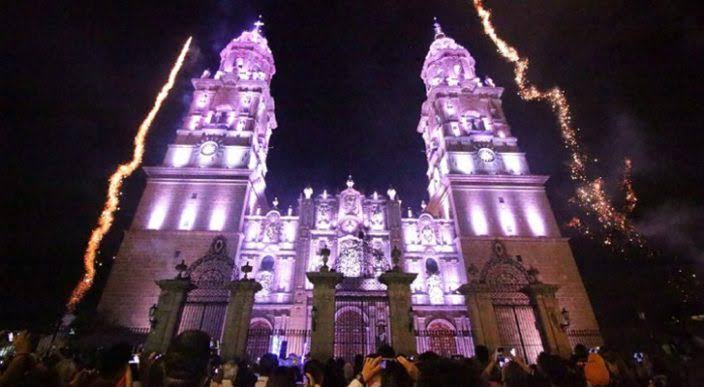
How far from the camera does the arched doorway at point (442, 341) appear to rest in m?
26.4

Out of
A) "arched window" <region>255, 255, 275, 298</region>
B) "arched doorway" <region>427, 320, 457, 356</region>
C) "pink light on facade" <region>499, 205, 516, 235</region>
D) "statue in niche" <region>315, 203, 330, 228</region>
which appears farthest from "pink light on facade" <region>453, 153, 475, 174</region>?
"arched window" <region>255, 255, 275, 298</region>

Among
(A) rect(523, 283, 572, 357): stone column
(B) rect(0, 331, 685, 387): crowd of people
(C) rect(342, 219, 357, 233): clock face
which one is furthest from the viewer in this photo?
(C) rect(342, 219, 357, 233): clock face

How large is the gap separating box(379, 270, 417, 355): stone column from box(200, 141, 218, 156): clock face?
2568 cm

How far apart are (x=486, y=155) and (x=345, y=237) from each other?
55.6 ft

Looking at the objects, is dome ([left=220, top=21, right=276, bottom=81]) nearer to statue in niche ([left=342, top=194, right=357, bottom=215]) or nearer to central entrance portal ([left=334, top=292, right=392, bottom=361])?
statue in niche ([left=342, top=194, right=357, bottom=215])

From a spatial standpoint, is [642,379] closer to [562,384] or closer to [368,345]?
[562,384]

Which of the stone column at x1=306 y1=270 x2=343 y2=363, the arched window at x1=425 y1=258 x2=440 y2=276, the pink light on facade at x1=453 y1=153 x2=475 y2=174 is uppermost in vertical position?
the pink light on facade at x1=453 y1=153 x2=475 y2=174

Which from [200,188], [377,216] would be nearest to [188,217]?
[200,188]

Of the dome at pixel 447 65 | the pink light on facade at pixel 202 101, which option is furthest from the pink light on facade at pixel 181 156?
the dome at pixel 447 65

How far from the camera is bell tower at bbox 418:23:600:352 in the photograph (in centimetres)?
2881

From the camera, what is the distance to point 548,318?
1616 cm

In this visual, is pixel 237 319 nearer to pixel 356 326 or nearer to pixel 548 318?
pixel 356 326

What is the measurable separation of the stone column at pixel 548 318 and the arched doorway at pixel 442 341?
34.7 feet

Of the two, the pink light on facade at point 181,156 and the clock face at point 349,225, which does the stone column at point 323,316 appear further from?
the pink light on facade at point 181,156
